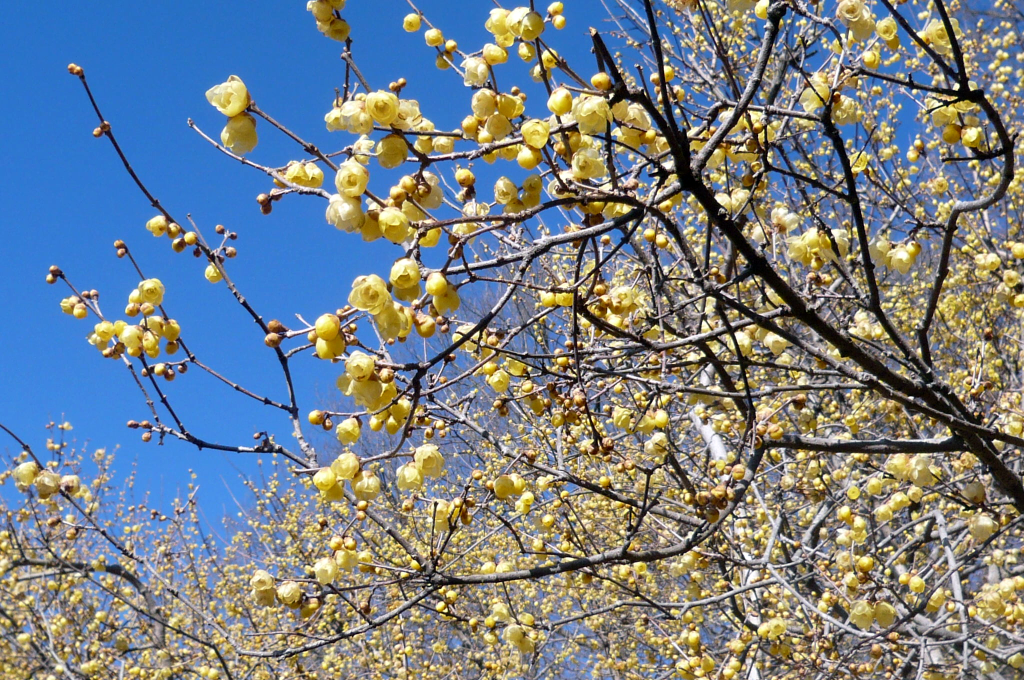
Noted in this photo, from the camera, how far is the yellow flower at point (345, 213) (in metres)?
1.43

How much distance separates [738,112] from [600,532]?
6.42 meters

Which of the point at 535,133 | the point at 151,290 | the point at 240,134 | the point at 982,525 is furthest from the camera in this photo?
the point at 982,525

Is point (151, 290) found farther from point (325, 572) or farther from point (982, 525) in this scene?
point (982, 525)

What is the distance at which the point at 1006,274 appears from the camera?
3951mm

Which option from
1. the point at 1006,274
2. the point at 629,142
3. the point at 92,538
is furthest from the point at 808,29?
the point at 92,538

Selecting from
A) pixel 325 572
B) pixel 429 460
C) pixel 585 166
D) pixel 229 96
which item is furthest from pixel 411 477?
pixel 229 96

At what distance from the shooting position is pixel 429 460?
198 centimetres

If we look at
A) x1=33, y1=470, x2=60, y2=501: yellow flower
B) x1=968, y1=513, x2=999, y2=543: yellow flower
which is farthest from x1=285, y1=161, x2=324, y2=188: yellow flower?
x1=968, y1=513, x2=999, y2=543: yellow flower

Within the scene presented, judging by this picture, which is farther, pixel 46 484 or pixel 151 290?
pixel 46 484

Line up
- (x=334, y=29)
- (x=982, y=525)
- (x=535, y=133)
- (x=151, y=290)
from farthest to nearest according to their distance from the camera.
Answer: (x=982, y=525)
(x=151, y=290)
(x=334, y=29)
(x=535, y=133)

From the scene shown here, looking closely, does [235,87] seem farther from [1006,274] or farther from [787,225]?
[1006,274]

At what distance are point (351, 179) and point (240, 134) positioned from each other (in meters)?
0.43

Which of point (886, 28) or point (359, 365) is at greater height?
point (886, 28)

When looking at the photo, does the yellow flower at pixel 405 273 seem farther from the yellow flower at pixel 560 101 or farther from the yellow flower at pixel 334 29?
the yellow flower at pixel 334 29
